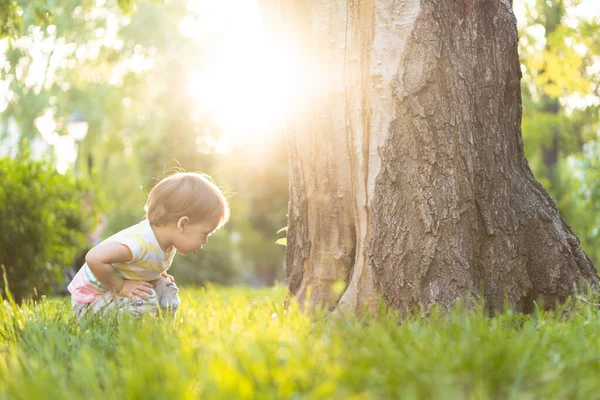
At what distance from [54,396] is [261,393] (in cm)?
63

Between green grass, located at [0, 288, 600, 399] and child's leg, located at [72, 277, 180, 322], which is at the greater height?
green grass, located at [0, 288, 600, 399]

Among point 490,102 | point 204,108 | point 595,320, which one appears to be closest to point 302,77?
point 490,102

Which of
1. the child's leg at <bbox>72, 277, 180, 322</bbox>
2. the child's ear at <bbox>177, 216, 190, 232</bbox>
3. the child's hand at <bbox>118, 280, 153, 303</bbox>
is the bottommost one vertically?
the child's leg at <bbox>72, 277, 180, 322</bbox>

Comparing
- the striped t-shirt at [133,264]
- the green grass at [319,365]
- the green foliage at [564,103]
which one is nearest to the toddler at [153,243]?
the striped t-shirt at [133,264]

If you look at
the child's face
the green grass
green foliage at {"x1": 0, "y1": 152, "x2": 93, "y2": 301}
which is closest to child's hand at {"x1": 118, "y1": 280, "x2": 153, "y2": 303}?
the child's face

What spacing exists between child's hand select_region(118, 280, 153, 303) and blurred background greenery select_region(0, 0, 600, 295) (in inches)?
182

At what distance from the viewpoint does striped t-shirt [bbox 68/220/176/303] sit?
3.90 meters

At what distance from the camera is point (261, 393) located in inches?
65.4

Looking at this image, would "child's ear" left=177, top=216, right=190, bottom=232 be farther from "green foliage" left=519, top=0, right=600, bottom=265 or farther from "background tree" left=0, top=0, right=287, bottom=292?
"background tree" left=0, top=0, right=287, bottom=292

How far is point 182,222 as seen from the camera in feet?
13.1

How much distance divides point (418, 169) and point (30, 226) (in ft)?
15.8

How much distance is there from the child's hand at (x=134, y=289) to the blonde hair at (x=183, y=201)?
1.33 feet

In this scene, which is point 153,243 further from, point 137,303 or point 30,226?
point 30,226

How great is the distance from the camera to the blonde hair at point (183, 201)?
3.99 m
